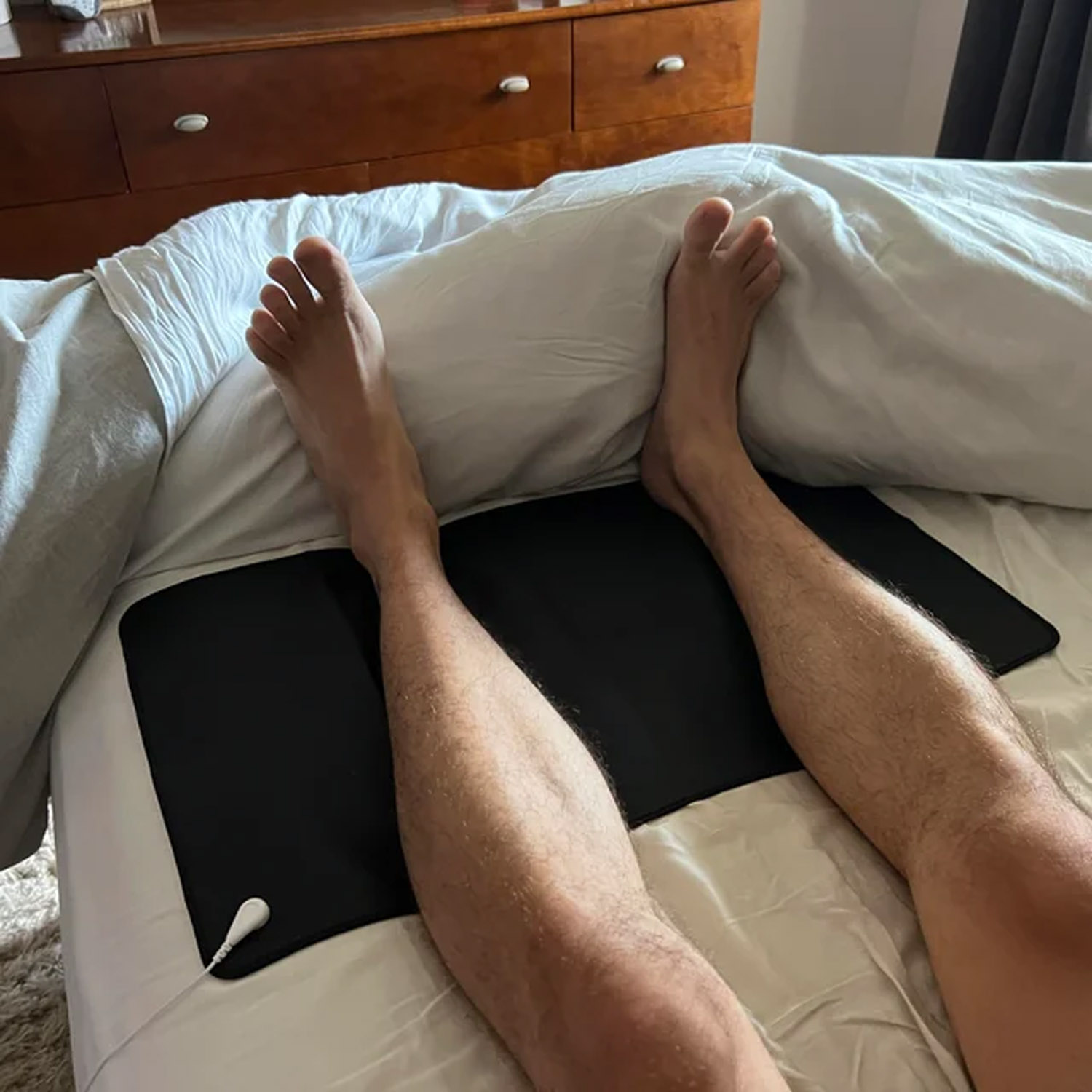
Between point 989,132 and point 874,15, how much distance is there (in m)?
0.50

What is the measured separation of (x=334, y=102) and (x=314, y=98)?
0.03 meters

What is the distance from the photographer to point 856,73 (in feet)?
8.73

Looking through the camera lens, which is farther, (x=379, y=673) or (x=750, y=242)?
(x=750, y=242)

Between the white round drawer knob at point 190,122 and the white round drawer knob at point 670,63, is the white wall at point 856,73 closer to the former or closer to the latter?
the white round drawer knob at point 670,63

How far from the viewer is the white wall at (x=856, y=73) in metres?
2.55

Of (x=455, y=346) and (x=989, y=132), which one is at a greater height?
(x=455, y=346)

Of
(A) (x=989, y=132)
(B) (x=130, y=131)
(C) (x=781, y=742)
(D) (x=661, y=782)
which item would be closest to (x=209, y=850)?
(D) (x=661, y=782)

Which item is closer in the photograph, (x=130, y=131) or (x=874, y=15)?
(x=130, y=131)

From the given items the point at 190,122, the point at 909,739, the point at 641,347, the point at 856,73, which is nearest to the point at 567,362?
the point at 641,347

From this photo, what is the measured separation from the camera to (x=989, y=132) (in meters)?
2.30

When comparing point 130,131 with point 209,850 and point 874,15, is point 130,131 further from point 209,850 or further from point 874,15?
point 874,15

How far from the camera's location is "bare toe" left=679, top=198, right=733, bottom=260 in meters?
1.00

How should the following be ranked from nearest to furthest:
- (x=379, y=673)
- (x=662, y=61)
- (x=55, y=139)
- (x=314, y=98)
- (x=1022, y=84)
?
(x=379, y=673) → (x=55, y=139) → (x=314, y=98) → (x=662, y=61) → (x=1022, y=84)

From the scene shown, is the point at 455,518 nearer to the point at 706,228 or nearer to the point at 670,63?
the point at 706,228
